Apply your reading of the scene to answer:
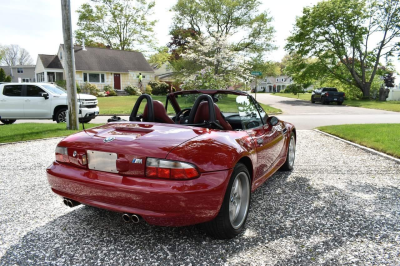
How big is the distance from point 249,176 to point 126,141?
4.17 feet

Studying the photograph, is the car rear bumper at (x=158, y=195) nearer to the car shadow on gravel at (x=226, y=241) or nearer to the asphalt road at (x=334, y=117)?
the car shadow on gravel at (x=226, y=241)

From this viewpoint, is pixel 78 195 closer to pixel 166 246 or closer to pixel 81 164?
pixel 81 164

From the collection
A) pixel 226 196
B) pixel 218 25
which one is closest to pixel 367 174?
pixel 226 196

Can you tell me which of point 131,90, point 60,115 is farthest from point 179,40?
point 60,115

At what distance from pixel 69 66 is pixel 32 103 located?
3295 millimetres

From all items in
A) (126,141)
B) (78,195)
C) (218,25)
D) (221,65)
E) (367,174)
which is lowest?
(367,174)

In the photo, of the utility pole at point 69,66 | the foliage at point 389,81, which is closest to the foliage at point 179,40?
the utility pole at point 69,66

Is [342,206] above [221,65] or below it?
below

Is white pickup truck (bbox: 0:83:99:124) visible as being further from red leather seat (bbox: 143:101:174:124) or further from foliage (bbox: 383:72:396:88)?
foliage (bbox: 383:72:396:88)

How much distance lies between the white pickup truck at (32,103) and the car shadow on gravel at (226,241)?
32.0 ft

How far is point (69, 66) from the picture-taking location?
10.2 metres

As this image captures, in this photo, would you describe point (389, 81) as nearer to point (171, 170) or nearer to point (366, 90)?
point (366, 90)

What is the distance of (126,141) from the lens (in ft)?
8.86

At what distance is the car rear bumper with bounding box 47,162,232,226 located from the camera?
7.93ft
